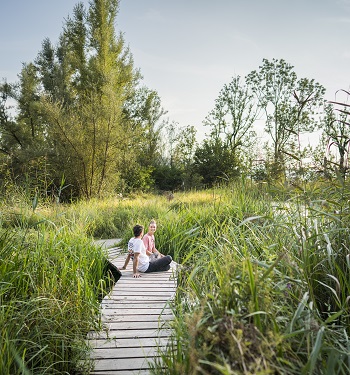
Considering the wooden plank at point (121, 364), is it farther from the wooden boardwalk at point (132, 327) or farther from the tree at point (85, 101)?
the tree at point (85, 101)

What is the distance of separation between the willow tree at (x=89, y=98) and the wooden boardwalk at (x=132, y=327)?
38.3 feet

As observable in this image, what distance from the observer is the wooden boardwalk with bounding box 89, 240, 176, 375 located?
2789 mm

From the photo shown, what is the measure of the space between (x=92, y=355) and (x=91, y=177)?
13.7 meters

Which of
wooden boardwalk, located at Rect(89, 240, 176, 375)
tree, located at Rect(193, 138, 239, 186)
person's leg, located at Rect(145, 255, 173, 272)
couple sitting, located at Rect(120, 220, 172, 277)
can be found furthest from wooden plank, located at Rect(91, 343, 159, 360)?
tree, located at Rect(193, 138, 239, 186)

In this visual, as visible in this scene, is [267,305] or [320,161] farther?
[320,161]

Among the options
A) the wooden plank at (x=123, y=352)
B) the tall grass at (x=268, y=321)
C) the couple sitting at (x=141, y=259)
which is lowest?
the wooden plank at (x=123, y=352)

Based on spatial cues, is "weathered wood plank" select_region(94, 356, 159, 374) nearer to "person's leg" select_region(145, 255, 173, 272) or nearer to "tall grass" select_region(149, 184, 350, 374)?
"tall grass" select_region(149, 184, 350, 374)

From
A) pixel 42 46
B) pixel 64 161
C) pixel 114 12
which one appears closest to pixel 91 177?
pixel 64 161

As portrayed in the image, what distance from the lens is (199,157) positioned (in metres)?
24.2

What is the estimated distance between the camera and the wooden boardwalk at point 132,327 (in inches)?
110

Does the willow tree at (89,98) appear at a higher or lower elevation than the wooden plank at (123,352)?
higher

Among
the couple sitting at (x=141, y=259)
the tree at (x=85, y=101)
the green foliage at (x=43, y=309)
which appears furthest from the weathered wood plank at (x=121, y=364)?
the tree at (x=85, y=101)

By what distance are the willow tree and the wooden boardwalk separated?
38.3 feet

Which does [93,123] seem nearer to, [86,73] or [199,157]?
[86,73]
